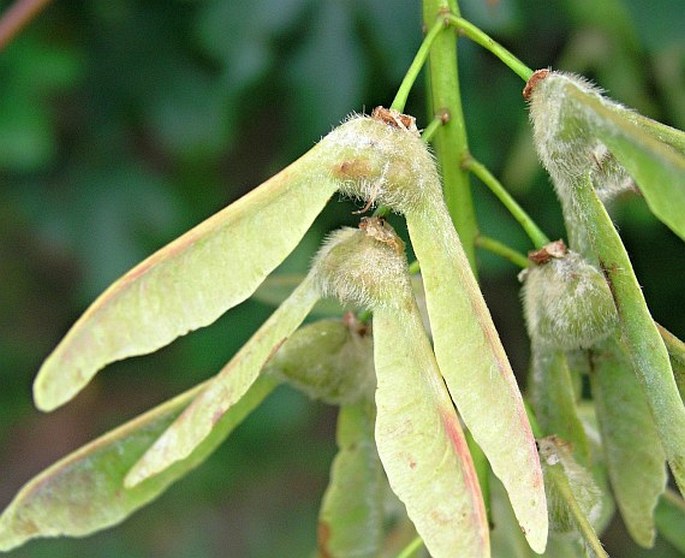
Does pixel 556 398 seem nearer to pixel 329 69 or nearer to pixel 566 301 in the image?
pixel 566 301

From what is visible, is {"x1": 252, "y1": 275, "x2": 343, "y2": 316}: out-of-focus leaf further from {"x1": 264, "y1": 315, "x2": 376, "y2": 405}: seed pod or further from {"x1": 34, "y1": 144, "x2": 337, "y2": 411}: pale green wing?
{"x1": 34, "y1": 144, "x2": 337, "y2": 411}: pale green wing

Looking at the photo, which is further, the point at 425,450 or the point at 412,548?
the point at 412,548

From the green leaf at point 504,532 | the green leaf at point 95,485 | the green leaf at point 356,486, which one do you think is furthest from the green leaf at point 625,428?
the green leaf at point 95,485

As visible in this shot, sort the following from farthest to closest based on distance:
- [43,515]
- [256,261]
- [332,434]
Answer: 1. [332,434]
2. [43,515]
3. [256,261]

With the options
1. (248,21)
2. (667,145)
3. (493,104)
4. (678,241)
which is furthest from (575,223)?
(678,241)

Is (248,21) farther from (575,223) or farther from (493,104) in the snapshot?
(575,223)

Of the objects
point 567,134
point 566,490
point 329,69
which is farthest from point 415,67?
point 329,69

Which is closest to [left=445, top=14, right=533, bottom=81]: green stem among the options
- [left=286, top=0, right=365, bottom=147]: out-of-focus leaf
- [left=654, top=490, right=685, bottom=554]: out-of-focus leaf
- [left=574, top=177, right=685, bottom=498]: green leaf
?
[left=574, top=177, right=685, bottom=498]: green leaf
